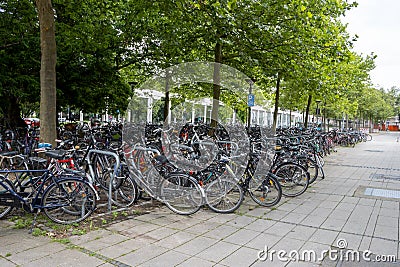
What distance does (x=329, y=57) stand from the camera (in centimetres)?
798

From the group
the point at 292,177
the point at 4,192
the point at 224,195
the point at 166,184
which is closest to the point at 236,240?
the point at 224,195

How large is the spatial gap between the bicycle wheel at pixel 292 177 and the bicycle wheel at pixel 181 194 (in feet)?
5.87

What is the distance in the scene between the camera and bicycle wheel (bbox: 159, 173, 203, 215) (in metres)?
4.59

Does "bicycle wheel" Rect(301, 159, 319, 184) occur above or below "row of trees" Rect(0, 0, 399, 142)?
below

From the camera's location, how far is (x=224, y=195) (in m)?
4.74

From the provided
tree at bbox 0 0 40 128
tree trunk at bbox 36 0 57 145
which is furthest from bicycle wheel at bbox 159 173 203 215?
tree at bbox 0 0 40 128

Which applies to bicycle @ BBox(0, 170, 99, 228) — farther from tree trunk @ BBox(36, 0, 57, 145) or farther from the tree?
the tree

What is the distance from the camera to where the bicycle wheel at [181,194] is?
4.59 meters

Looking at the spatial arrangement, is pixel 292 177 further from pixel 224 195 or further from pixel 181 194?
pixel 181 194

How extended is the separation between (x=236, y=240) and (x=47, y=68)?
3.75 m

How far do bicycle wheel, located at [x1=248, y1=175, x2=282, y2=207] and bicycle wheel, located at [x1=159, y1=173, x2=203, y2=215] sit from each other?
97cm

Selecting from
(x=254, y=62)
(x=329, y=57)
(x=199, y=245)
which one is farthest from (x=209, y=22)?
(x=199, y=245)

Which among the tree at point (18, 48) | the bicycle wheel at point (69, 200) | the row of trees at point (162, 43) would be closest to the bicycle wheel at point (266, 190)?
the bicycle wheel at point (69, 200)

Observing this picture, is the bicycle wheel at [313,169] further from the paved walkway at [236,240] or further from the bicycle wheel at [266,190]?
the bicycle wheel at [266,190]
